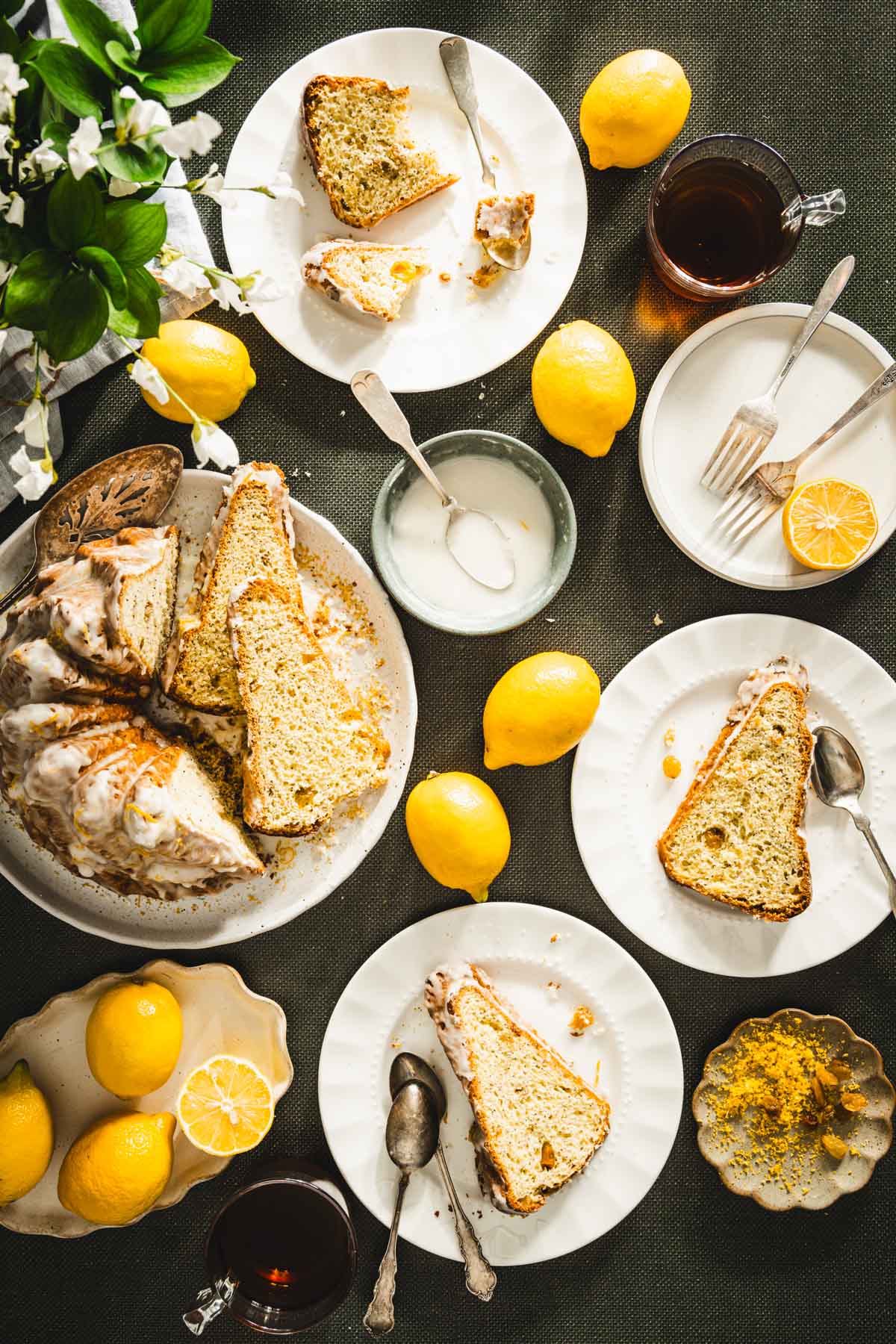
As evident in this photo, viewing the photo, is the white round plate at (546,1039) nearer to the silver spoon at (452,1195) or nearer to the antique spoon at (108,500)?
the silver spoon at (452,1195)

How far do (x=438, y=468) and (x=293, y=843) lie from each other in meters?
0.90

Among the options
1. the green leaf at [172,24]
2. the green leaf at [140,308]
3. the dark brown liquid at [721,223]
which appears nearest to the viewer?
the green leaf at [172,24]

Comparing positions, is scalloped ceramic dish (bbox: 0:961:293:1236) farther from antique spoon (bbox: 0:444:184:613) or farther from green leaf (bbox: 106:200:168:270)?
green leaf (bbox: 106:200:168:270)

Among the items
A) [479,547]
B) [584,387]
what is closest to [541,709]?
[479,547]

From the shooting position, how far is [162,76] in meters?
1.17

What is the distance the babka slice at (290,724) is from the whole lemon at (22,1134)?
2.57 ft

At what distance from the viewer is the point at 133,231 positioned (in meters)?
1.21

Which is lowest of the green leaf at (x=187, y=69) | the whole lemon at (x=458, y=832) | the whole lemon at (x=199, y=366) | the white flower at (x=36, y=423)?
the whole lemon at (x=458, y=832)

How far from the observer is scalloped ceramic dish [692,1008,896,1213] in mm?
2199

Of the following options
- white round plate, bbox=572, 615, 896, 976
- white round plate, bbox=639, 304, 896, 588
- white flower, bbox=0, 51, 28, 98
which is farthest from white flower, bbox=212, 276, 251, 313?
white round plate, bbox=572, 615, 896, 976

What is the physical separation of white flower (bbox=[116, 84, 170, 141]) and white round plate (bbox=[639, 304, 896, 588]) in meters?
1.26

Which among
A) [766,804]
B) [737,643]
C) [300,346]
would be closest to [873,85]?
[737,643]

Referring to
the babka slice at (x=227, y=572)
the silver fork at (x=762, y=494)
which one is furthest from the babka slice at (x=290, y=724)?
the silver fork at (x=762, y=494)

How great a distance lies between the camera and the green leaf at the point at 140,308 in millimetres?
1253
